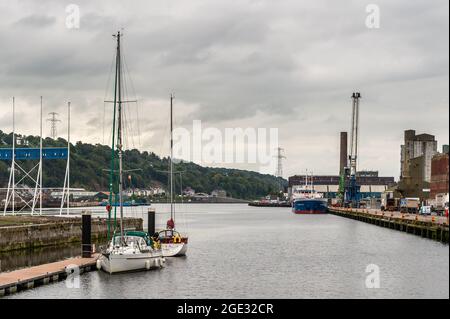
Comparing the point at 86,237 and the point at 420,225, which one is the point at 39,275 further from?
the point at 420,225

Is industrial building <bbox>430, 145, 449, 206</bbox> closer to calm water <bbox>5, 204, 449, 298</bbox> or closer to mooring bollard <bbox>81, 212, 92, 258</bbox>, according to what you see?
calm water <bbox>5, 204, 449, 298</bbox>

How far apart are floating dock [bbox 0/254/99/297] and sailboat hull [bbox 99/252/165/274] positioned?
72.8 inches

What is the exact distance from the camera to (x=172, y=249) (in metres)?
69.4

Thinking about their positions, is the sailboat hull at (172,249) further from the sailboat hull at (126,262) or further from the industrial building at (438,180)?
the industrial building at (438,180)

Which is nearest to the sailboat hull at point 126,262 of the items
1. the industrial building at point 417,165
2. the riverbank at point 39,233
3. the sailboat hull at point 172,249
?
the sailboat hull at point 172,249

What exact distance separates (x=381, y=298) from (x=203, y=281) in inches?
565

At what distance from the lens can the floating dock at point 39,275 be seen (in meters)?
44.0

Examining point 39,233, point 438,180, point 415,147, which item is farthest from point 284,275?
point 415,147

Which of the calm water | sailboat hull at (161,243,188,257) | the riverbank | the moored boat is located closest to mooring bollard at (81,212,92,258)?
the moored boat

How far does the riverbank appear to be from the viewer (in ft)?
237

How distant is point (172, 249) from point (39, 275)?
74.6 ft

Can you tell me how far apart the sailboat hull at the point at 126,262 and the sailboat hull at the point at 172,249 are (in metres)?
9.99
